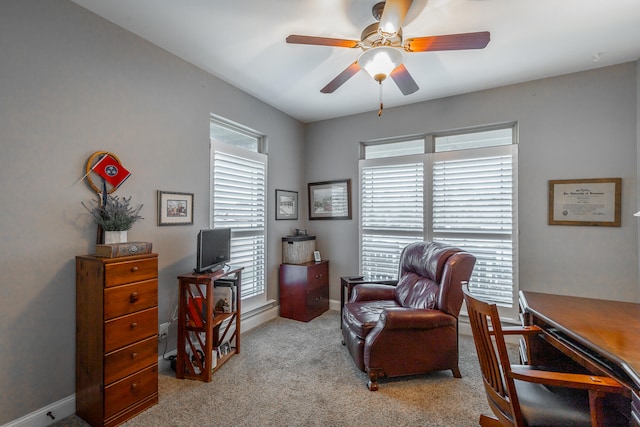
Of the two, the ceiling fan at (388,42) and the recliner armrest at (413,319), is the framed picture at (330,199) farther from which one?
the ceiling fan at (388,42)

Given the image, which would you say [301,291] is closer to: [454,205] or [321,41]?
[454,205]

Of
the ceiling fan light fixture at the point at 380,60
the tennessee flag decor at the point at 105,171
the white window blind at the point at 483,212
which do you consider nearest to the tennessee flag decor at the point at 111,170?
the tennessee flag decor at the point at 105,171

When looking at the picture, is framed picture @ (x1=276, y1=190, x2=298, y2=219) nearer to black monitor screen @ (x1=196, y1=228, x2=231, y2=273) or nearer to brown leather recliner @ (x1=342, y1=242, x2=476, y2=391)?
black monitor screen @ (x1=196, y1=228, x2=231, y2=273)

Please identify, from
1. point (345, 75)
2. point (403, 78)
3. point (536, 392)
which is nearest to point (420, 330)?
point (536, 392)

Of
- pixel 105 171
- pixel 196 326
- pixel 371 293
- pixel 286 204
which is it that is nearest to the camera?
pixel 105 171

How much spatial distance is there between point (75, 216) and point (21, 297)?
0.58m

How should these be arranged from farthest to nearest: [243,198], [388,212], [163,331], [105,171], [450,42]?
[388,212] → [243,198] → [163,331] → [105,171] → [450,42]

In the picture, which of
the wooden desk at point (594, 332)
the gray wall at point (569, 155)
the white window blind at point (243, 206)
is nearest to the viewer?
the wooden desk at point (594, 332)

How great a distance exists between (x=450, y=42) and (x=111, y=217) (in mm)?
2592

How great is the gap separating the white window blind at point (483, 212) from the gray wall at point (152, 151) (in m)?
0.17

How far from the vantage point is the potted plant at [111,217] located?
2.09m

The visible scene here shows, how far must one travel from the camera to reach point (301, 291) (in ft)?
12.6

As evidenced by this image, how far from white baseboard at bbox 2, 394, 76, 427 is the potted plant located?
113cm

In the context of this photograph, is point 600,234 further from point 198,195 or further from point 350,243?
point 198,195
